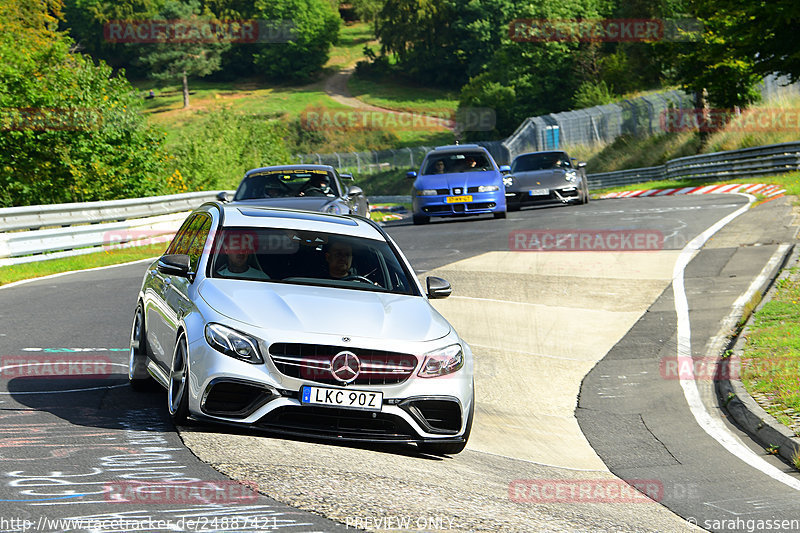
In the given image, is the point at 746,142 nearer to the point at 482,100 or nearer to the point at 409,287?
the point at 409,287

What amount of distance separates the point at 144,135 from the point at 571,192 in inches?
463

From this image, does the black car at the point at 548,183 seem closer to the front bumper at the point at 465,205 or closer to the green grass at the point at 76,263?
the front bumper at the point at 465,205

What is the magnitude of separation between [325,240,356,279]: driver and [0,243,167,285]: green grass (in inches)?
398

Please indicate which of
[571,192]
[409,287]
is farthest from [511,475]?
[571,192]

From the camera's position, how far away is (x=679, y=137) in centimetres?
4597

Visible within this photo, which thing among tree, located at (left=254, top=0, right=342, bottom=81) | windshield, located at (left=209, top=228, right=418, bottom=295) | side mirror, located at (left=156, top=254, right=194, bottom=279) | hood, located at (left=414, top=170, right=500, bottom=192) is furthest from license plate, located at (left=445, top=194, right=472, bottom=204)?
tree, located at (left=254, top=0, right=342, bottom=81)

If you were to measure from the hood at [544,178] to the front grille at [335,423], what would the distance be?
2197 cm

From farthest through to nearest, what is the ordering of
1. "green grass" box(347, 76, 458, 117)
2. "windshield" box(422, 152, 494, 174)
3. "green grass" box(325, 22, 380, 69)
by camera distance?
"green grass" box(325, 22, 380, 69) < "green grass" box(347, 76, 458, 117) < "windshield" box(422, 152, 494, 174)

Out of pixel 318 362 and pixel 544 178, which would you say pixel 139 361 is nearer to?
pixel 318 362

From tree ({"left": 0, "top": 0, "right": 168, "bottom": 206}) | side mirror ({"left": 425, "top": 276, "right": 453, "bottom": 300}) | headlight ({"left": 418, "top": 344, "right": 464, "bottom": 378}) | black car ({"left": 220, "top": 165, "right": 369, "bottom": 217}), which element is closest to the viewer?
headlight ({"left": 418, "top": 344, "right": 464, "bottom": 378})

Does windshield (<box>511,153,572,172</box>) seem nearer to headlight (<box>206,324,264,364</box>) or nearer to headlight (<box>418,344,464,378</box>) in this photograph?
headlight (<box>418,344,464,378</box>)

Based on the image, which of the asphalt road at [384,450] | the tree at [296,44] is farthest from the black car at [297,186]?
the tree at [296,44]

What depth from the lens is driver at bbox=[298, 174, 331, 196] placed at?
58.2 ft

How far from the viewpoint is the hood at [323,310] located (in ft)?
22.2
